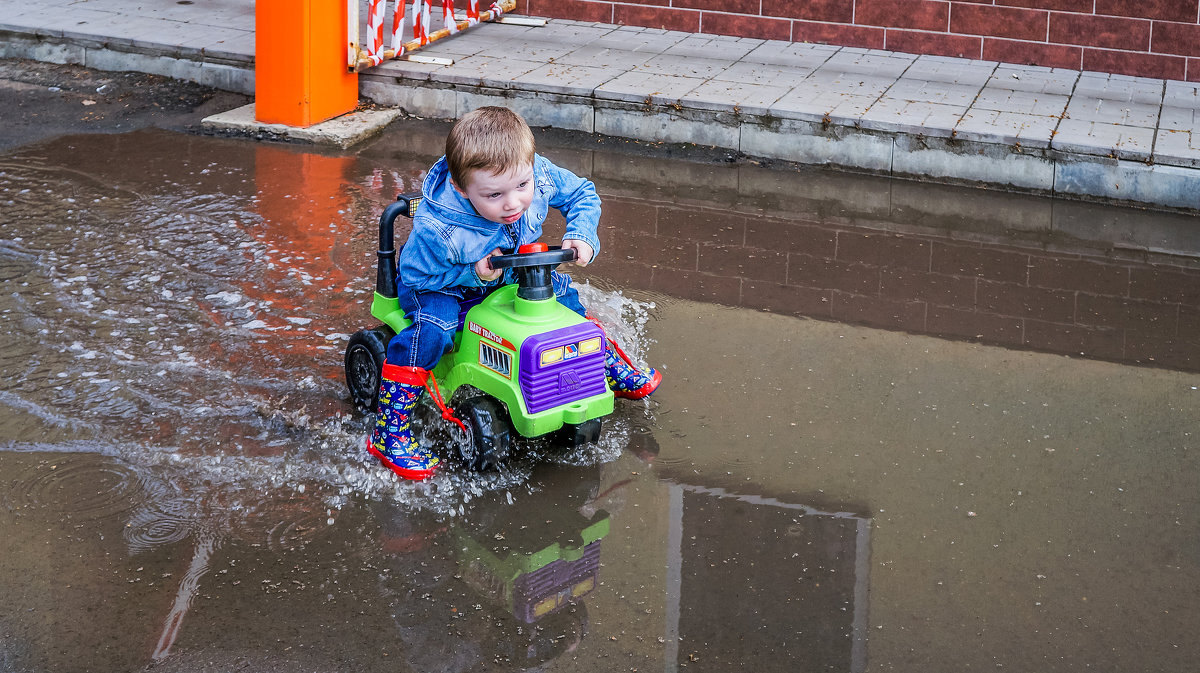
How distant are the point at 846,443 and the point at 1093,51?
5.23m

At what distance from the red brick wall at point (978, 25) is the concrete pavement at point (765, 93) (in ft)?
0.45

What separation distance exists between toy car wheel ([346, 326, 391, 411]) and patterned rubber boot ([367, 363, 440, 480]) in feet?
0.50

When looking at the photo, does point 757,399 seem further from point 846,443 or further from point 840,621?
point 840,621

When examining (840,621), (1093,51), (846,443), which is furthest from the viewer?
(1093,51)

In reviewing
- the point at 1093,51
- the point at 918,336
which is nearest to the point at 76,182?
the point at 918,336

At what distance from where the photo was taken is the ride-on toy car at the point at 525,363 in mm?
3432

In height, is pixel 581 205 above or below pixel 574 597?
above

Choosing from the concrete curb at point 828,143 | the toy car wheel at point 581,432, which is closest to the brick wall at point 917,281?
the concrete curb at point 828,143

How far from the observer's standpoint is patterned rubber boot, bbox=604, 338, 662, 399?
13.2ft

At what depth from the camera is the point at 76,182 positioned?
6031 millimetres

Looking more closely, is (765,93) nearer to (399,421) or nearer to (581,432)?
(581,432)

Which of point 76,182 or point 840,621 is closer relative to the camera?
point 840,621

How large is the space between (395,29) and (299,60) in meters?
0.97

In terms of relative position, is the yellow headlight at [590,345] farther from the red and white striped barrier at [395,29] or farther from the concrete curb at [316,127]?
the red and white striped barrier at [395,29]
